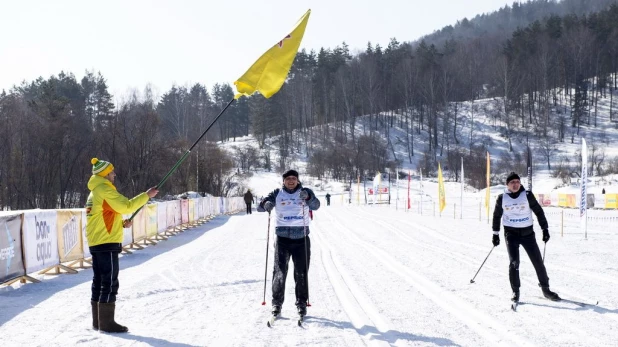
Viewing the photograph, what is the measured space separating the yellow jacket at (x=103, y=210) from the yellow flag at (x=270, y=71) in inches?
121

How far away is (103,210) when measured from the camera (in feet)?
21.1

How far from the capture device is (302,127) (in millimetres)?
104625

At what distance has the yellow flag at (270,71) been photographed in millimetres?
8898

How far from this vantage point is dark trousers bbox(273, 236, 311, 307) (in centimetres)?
708

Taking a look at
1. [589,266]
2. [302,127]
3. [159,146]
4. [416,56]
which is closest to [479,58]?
[416,56]

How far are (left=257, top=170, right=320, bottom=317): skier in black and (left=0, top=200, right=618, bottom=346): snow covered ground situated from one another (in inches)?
17.4

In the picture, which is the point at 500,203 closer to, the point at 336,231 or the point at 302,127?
the point at 336,231

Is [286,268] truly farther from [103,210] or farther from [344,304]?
[103,210]

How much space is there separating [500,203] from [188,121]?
80.2 meters

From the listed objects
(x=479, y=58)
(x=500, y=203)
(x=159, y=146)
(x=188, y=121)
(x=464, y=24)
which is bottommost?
(x=500, y=203)

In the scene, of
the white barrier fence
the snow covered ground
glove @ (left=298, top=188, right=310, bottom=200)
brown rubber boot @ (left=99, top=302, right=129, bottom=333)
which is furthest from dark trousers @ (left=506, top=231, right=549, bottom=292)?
the white barrier fence

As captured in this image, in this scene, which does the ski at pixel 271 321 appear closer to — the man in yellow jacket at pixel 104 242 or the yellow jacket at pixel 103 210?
the man in yellow jacket at pixel 104 242

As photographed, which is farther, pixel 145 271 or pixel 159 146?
pixel 159 146

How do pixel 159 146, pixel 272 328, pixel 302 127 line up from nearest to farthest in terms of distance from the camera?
1. pixel 272 328
2. pixel 159 146
3. pixel 302 127
